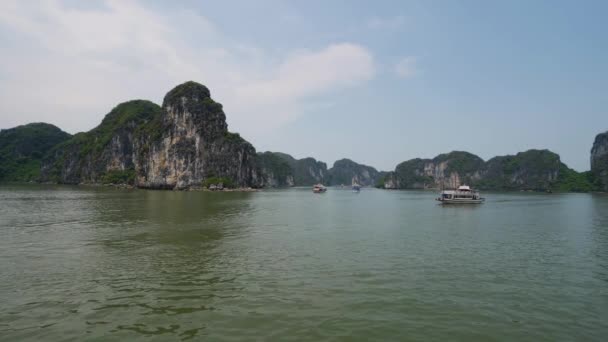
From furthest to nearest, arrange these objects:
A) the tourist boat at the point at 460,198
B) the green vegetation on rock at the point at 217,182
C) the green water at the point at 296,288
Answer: the green vegetation on rock at the point at 217,182, the tourist boat at the point at 460,198, the green water at the point at 296,288

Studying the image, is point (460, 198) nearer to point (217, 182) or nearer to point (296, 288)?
point (296, 288)

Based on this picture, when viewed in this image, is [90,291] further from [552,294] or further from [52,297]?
[552,294]

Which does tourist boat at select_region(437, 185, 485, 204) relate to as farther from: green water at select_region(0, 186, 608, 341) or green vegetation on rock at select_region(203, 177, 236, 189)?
green vegetation on rock at select_region(203, 177, 236, 189)

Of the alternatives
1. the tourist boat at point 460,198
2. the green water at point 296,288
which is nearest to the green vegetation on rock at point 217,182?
the tourist boat at point 460,198

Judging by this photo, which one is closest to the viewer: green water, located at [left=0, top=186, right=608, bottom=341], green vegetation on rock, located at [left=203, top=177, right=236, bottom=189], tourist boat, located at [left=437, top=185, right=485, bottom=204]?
green water, located at [left=0, top=186, right=608, bottom=341]

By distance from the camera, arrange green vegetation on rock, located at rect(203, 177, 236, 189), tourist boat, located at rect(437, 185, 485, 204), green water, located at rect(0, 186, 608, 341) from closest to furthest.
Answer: green water, located at rect(0, 186, 608, 341)
tourist boat, located at rect(437, 185, 485, 204)
green vegetation on rock, located at rect(203, 177, 236, 189)

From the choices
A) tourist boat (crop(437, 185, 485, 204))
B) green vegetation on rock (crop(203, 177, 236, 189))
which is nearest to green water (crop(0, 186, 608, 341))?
tourist boat (crop(437, 185, 485, 204))

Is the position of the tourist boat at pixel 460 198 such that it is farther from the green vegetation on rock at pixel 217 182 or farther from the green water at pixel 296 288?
the green vegetation on rock at pixel 217 182

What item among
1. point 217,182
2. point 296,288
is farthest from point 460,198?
point 217,182

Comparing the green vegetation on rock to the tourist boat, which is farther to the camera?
the green vegetation on rock

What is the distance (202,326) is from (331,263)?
10970 mm

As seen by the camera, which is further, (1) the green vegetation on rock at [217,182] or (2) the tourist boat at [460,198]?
(1) the green vegetation on rock at [217,182]

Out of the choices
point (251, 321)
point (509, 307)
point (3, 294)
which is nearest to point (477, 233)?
point (509, 307)

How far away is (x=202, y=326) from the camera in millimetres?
12008
